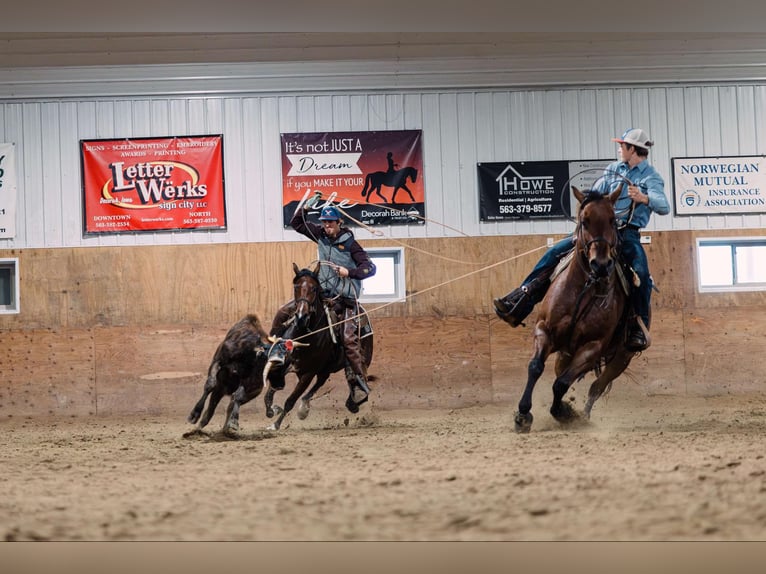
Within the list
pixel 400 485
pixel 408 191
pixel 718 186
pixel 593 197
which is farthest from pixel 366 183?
pixel 400 485

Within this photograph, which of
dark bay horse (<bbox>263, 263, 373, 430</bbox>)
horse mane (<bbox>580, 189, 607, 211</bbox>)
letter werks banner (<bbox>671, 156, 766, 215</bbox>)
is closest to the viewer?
horse mane (<bbox>580, 189, 607, 211</bbox>)

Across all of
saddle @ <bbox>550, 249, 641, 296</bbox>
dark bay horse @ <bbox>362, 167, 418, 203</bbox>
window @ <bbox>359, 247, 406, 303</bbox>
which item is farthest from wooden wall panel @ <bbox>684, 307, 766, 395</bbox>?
saddle @ <bbox>550, 249, 641, 296</bbox>

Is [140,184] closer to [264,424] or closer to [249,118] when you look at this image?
[249,118]

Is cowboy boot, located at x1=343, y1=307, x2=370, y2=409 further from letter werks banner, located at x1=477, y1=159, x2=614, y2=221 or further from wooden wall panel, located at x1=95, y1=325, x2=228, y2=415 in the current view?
letter werks banner, located at x1=477, y1=159, x2=614, y2=221

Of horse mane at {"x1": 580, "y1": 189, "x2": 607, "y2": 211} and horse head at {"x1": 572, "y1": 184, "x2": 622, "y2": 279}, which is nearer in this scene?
horse head at {"x1": 572, "y1": 184, "x2": 622, "y2": 279}

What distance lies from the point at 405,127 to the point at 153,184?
362cm

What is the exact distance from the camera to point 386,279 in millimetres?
12312

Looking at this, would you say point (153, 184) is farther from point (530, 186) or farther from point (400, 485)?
point (400, 485)

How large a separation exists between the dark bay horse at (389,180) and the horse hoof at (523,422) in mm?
5447

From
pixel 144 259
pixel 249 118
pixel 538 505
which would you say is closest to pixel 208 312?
A: pixel 144 259

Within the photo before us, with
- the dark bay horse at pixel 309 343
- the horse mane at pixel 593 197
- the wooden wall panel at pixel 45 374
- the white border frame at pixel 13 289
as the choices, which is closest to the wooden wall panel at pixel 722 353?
the dark bay horse at pixel 309 343

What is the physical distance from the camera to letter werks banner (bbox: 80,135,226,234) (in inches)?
478

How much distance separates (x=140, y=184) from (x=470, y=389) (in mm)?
5412

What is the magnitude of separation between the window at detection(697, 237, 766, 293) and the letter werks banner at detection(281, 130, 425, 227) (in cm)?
416
